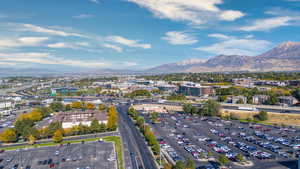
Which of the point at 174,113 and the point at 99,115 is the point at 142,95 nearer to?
the point at 174,113

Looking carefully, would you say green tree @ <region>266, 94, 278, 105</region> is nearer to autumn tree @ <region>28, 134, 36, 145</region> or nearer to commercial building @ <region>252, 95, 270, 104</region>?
commercial building @ <region>252, 95, 270, 104</region>

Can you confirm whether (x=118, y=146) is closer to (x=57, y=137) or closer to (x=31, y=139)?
(x=57, y=137)

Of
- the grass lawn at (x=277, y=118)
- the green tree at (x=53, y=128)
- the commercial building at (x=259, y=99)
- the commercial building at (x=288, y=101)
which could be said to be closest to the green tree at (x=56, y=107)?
the green tree at (x=53, y=128)

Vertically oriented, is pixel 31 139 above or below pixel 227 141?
above

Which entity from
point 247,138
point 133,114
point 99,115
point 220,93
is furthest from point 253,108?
point 99,115

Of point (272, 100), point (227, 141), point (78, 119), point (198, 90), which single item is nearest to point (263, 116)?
point (272, 100)

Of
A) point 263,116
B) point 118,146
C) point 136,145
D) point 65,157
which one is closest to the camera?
point 65,157

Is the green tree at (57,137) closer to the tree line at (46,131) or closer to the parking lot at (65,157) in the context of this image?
the tree line at (46,131)
